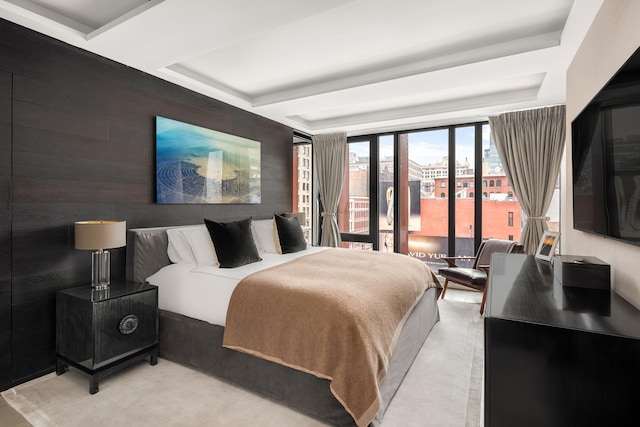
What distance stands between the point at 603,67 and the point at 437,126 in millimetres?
3013

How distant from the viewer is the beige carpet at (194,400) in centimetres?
185

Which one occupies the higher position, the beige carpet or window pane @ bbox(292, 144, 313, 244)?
window pane @ bbox(292, 144, 313, 244)

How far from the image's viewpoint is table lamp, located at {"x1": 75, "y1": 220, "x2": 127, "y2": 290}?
7.41 feet

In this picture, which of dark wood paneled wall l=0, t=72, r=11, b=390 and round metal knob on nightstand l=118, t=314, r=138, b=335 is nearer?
dark wood paneled wall l=0, t=72, r=11, b=390

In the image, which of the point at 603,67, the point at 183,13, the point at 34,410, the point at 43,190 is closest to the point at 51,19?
the point at 183,13

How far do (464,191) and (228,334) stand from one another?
391 centimetres

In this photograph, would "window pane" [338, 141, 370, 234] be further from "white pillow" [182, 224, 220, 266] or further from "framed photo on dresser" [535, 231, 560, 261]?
"framed photo on dresser" [535, 231, 560, 261]

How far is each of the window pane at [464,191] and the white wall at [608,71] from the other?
6.69ft

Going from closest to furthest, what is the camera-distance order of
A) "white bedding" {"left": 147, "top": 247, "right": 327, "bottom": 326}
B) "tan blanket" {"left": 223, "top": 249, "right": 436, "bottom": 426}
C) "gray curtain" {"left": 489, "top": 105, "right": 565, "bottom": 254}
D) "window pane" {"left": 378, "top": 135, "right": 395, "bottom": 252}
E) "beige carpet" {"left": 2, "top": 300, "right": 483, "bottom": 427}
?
"tan blanket" {"left": 223, "top": 249, "right": 436, "bottom": 426}
"beige carpet" {"left": 2, "top": 300, "right": 483, "bottom": 427}
"white bedding" {"left": 147, "top": 247, "right": 327, "bottom": 326}
"gray curtain" {"left": 489, "top": 105, "right": 565, "bottom": 254}
"window pane" {"left": 378, "top": 135, "right": 395, "bottom": 252}

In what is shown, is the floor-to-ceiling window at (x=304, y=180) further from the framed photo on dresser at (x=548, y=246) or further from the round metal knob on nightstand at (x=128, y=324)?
the framed photo on dresser at (x=548, y=246)

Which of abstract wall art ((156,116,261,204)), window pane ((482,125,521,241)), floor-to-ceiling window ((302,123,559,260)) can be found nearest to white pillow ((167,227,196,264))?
abstract wall art ((156,116,261,204))

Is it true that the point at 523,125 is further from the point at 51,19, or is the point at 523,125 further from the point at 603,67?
the point at 51,19

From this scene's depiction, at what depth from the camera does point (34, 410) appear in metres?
1.95

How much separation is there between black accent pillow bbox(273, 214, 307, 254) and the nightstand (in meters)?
1.55
